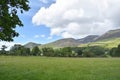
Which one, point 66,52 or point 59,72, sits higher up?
point 66,52

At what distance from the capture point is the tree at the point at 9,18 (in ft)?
94.3

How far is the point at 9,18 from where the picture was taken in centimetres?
2944

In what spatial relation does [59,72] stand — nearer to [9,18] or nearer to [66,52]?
[9,18]

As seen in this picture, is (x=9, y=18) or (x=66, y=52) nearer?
(x=9, y=18)

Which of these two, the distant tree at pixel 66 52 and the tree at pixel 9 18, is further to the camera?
the distant tree at pixel 66 52

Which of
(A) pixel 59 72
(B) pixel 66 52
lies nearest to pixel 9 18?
(A) pixel 59 72

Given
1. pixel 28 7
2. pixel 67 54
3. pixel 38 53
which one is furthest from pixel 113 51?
pixel 28 7

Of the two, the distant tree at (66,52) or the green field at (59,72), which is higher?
the distant tree at (66,52)

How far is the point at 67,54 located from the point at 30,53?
29526mm

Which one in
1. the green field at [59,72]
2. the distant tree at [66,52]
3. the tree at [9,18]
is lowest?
the green field at [59,72]

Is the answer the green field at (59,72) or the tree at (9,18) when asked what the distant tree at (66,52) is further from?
the tree at (9,18)

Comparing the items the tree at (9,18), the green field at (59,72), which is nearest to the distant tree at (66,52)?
the green field at (59,72)

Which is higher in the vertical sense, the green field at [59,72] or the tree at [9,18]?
the tree at [9,18]

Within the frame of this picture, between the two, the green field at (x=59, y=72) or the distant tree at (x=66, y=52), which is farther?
the distant tree at (x=66, y=52)
